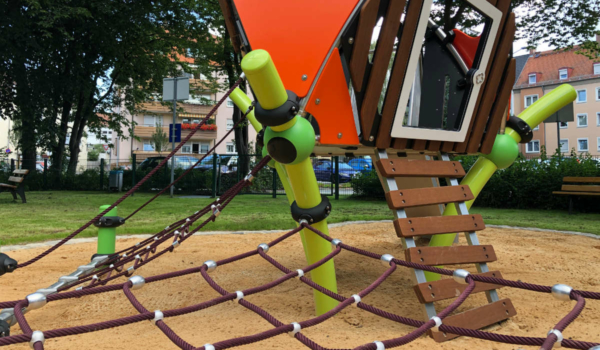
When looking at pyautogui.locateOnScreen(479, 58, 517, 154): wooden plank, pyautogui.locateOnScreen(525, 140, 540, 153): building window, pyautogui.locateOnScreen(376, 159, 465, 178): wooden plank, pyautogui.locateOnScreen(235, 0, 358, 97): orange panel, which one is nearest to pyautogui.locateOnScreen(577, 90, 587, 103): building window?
pyautogui.locateOnScreen(525, 140, 540, 153): building window

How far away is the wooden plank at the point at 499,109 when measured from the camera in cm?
339

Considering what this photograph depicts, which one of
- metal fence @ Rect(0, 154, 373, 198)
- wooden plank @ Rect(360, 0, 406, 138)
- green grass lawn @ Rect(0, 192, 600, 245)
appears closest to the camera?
wooden plank @ Rect(360, 0, 406, 138)

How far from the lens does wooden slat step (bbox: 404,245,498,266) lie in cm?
245

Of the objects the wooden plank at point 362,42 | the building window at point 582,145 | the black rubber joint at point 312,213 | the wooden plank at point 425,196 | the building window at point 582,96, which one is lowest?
the black rubber joint at point 312,213

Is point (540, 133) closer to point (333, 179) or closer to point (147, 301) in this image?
point (333, 179)

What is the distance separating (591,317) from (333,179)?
35.9 ft

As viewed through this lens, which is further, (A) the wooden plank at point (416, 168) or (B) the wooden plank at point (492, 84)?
(B) the wooden plank at point (492, 84)

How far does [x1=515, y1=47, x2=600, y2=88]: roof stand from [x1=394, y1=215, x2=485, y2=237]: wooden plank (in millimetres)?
49793

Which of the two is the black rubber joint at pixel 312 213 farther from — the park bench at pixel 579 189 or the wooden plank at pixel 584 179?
Result: the wooden plank at pixel 584 179

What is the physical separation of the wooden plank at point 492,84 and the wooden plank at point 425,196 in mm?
604

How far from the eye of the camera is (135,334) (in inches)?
97.3

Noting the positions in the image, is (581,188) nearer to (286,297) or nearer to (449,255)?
(449,255)

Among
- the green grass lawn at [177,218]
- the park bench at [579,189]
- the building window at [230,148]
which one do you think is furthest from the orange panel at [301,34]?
the building window at [230,148]

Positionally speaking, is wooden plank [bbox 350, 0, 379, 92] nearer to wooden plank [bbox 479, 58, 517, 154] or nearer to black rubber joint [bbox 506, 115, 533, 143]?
wooden plank [bbox 479, 58, 517, 154]
